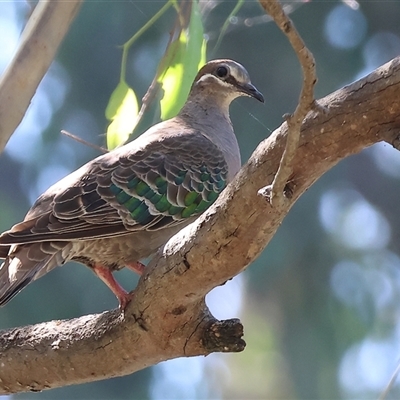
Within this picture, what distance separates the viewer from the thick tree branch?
1.94 m

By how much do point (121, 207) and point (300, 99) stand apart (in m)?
1.12

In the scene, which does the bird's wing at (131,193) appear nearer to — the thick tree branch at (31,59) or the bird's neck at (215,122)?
the bird's neck at (215,122)

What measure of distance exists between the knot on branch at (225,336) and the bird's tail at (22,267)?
47 cm

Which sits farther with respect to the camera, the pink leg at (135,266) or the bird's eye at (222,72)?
the bird's eye at (222,72)

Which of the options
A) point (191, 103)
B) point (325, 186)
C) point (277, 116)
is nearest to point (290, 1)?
point (277, 116)

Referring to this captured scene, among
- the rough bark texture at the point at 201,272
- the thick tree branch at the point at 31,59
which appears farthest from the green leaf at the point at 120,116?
the rough bark texture at the point at 201,272

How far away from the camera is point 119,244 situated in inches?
85.8

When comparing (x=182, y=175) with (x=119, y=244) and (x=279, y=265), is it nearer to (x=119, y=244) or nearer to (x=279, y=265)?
(x=119, y=244)

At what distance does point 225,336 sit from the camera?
1.74m

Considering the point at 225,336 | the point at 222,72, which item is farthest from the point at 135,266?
the point at 222,72

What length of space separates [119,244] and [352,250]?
6.98ft

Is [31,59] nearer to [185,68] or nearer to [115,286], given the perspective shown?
[185,68]

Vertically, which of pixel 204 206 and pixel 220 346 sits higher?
pixel 204 206

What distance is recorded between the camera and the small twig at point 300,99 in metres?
0.98
